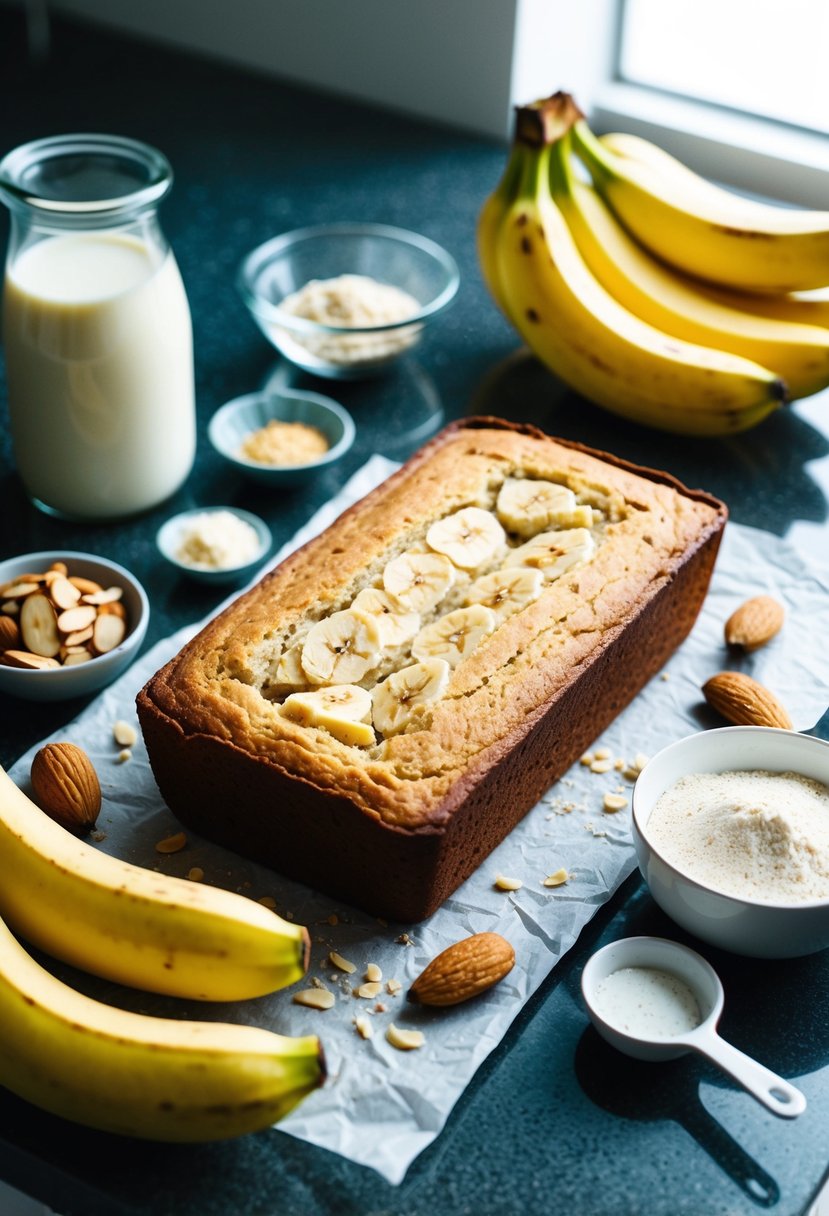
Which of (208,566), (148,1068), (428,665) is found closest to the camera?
(148,1068)

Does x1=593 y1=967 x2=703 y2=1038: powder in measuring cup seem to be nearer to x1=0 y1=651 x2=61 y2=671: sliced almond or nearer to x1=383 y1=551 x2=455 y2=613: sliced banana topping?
x1=383 y1=551 x2=455 y2=613: sliced banana topping

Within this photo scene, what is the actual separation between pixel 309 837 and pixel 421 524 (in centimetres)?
41

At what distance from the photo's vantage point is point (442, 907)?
124 centimetres

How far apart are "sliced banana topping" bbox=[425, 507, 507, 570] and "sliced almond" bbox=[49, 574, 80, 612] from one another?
395 mm

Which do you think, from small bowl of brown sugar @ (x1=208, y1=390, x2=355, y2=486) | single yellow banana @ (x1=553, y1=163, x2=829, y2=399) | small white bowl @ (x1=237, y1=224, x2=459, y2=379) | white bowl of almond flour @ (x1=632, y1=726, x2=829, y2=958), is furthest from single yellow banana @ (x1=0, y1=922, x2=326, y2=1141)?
single yellow banana @ (x1=553, y1=163, x2=829, y2=399)

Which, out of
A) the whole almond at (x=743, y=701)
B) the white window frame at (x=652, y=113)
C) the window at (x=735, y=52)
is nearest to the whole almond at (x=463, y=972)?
the whole almond at (x=743, y=701)

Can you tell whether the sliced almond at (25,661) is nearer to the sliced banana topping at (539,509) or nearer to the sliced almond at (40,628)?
the sliced almond at (40,628)

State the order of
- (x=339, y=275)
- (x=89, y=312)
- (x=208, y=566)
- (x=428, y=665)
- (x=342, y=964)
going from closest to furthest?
(x=342, y=964) < (x=428, y=665) < (x=89, y=312) < (x=208, y=566) < (x=339, y=275)

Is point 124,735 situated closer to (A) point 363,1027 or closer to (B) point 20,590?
(B) point 20,590

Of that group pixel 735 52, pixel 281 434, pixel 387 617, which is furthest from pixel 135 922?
pixel 735 52

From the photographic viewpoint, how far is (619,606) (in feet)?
4.48

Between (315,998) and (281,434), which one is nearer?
(315,998)

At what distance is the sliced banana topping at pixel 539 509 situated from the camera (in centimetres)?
146

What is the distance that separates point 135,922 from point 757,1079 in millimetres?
506
